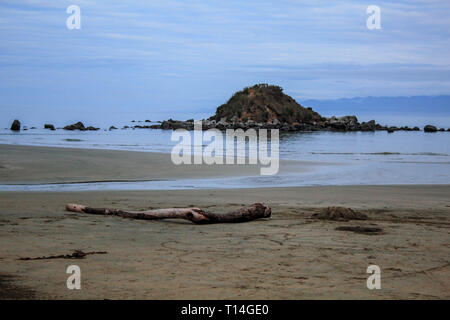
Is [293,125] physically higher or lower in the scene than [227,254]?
higher

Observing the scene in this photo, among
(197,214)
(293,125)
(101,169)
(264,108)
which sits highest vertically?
(264,108)

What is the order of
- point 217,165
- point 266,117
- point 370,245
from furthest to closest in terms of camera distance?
point 266,117, point 217,165, point 370,245

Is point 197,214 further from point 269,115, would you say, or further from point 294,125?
point 269,115

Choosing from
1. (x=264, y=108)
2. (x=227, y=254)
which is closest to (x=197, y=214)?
(x=227, y=254)

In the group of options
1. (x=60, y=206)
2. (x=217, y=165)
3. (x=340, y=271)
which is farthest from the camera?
(x=217, y=165)

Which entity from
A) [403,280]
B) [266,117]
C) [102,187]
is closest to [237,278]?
[403,280]

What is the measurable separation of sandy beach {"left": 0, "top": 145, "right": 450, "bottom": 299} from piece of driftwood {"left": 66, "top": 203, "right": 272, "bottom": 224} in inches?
6.0

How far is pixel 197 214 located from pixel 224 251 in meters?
2.18

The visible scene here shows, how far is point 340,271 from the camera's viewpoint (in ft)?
19.7

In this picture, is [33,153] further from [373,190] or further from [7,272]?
[7,272]

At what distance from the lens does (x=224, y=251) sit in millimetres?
6910

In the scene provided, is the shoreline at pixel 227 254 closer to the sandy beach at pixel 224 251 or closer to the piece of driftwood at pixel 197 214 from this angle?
the sandy beach at pixel 224 251

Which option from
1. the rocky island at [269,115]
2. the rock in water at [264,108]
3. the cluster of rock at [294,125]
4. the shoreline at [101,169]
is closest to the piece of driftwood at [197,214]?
the shoreline at [101,169]
